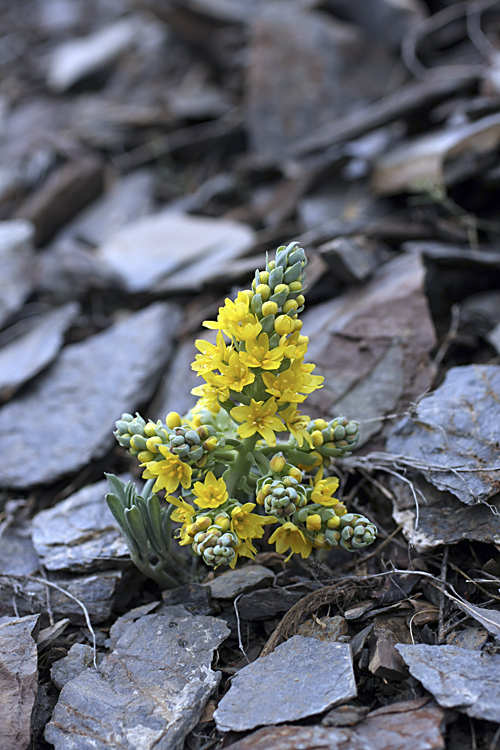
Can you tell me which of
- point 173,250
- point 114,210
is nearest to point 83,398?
point 173,250

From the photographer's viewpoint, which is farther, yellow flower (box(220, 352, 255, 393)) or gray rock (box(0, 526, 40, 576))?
gray rock (box(0, 526, 40, 576))

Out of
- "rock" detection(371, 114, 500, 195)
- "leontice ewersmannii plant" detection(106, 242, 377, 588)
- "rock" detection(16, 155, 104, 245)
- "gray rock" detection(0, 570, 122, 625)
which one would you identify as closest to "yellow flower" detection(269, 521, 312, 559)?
"leontice ewersmannii plant" detection(106, 242, 377, 588)

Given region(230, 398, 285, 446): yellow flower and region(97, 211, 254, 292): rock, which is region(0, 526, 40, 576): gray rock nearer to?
region(230, 398, 285, 446): yellow flower

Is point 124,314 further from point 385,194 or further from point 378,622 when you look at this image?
point 378,622

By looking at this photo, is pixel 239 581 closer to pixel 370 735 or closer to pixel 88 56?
pixel 370 735

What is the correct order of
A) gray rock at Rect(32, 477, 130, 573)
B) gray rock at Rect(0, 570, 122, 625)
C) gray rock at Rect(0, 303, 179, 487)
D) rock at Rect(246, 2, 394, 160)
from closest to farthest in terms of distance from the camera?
1. gray rock at Rect(0, 570, 122, 625)
2. gray rock at Rect(32, 477, 130, 573)
3. gray rock at Rect(0, 303, 179, 487)
4. rock at Rect(246, 2, 394, 160)

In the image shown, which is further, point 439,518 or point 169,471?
point 439,518

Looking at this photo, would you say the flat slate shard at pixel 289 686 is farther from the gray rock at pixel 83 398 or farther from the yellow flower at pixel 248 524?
the gray rock at pixel 83 398

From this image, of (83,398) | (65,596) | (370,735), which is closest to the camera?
(370,735)
